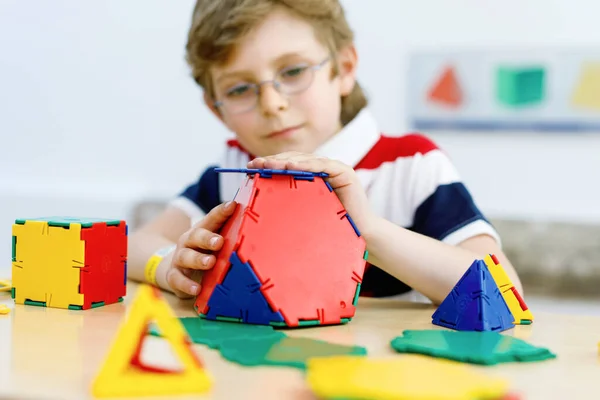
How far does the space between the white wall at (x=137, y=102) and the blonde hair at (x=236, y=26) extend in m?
1.00

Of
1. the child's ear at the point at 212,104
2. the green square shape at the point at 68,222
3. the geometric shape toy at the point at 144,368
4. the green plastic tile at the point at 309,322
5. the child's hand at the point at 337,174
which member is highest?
the child's ear at the point at 212,104

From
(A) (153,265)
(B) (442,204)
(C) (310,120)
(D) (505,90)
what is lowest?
(A) (153,265)

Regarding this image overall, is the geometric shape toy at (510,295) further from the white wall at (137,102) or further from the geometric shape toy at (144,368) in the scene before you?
the white wall at (137,102)

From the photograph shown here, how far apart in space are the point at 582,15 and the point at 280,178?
168cm

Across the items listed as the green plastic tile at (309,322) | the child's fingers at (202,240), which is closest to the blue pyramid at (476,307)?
the green plastic tile at (309,322)

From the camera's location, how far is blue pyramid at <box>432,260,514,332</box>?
67 cm

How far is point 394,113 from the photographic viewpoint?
220 cm

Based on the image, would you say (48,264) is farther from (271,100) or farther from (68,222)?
(271,100)

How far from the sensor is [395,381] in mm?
432

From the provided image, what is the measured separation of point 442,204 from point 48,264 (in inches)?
22.3

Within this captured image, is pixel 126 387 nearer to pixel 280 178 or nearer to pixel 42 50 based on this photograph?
pixel 280 178

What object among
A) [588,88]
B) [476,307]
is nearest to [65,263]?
[476,307]

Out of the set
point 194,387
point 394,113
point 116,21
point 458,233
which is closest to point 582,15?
point 394,113

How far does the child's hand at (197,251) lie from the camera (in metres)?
0.73
